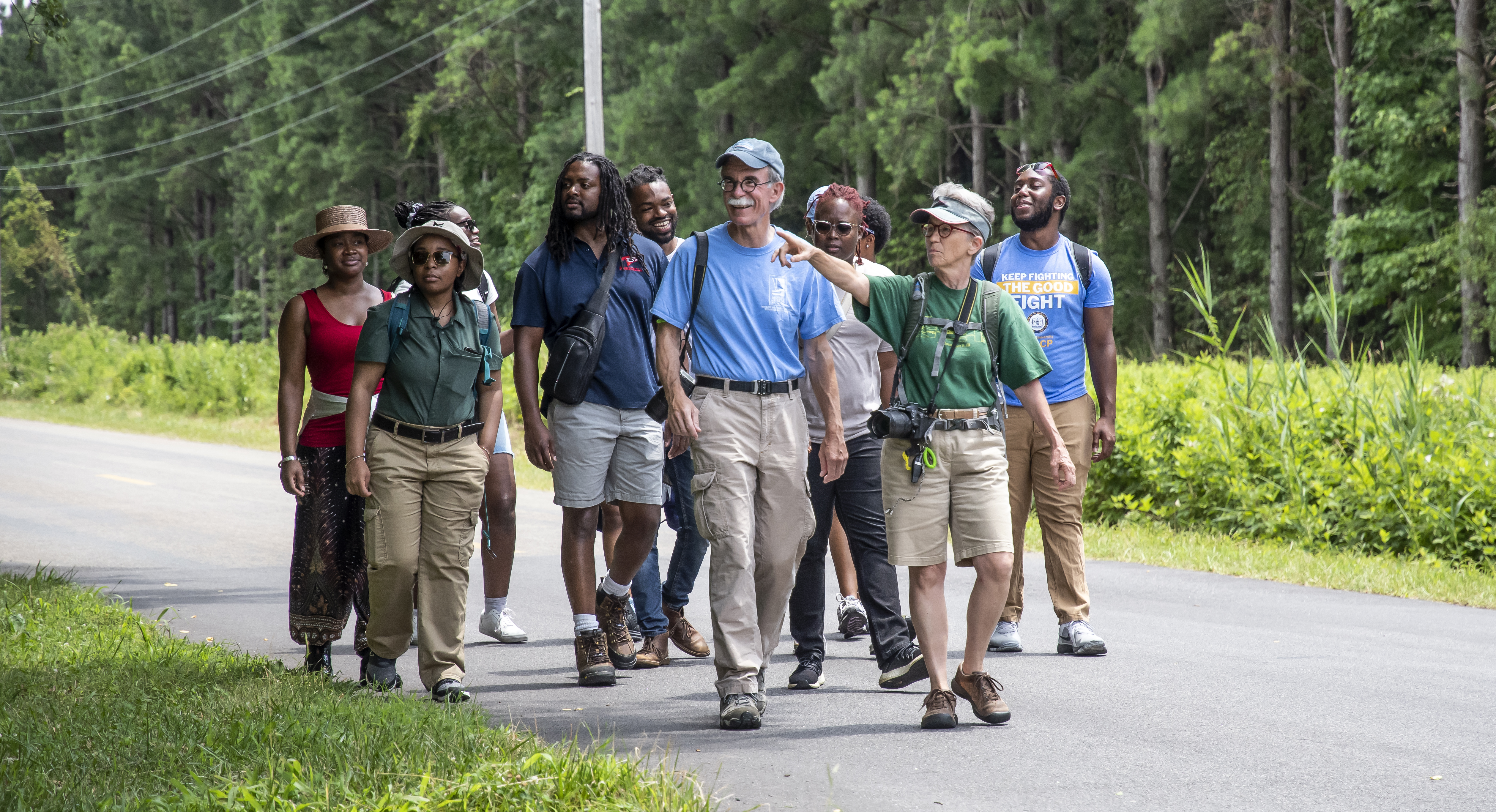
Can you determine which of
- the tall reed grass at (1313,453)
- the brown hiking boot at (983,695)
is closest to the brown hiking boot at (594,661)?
the brown hiking boot at (983,695)

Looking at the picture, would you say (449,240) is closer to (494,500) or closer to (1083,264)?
(494,500)

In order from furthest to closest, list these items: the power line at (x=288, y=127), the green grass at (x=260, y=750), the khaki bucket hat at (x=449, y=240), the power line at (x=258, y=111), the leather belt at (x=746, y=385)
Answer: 1. the power line at (x=258, y=111)
2. the power line at (x=288, y=127)
3. the khaki bucket hat at (x=449, y=240)
4. the leather belt at (x=746, y=385)
5. the green grass at (x=260, y=750)

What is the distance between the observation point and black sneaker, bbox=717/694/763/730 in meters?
5.38

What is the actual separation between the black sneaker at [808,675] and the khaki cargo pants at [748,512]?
658mm

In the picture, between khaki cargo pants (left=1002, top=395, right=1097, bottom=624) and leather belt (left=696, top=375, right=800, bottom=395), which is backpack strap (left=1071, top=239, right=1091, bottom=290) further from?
leather belt (left=696, top=375, right=800, bottom=395)

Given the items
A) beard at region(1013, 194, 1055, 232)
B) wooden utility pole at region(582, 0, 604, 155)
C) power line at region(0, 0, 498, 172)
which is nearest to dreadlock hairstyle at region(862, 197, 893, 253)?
beard at region(1013, 194, 1055, 232)

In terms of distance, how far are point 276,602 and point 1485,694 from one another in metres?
6.35

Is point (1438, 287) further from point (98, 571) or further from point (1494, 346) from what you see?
point (98, 571)

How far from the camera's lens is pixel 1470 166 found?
24.0 meters

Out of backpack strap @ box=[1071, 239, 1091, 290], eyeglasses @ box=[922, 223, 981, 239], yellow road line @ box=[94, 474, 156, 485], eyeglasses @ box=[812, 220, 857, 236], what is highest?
eyeglasses @ box=[812, 220, 857, 236]

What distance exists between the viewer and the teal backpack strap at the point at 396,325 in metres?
5.73

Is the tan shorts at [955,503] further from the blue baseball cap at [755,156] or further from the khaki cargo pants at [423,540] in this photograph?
the khaki cargo pants at [423,540]

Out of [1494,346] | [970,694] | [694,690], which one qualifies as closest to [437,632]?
[694,690]

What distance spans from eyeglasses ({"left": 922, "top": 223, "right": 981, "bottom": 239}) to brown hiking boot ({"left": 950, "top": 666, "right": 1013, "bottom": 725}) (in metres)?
1.65
